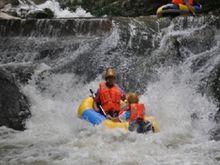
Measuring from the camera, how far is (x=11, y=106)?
9.54 metres

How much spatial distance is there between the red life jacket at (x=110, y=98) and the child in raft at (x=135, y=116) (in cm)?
45

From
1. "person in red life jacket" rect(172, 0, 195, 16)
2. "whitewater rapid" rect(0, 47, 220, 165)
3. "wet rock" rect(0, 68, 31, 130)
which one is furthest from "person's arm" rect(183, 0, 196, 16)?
"wet rock" rect(0, 68, 31, 130)

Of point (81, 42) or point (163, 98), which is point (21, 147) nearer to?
point (163, 98)

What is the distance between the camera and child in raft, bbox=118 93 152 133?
8.28 metres

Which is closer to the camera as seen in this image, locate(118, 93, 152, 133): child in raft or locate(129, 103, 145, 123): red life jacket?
locate(118, 93, 152, 133): child in raft

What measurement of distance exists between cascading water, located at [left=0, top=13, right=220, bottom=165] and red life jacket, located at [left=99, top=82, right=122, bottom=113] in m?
0.55

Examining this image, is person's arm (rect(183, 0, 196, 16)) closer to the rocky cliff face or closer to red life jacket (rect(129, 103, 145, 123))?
the rocky cliff face

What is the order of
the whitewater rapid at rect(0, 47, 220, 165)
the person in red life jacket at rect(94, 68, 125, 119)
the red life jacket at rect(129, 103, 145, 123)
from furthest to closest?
the person in red life jacket at rect(94, 68, 125, 119) < the red life jacket at rect(129, 103, 145, 123) < the whitewater rapid at rect(0, 47, 220, 165)

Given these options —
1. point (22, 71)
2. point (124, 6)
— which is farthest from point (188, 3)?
point (22, 71)

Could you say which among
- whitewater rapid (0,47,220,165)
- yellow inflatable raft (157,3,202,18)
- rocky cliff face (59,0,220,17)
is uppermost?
rocky cliff face (59,0,220,17)

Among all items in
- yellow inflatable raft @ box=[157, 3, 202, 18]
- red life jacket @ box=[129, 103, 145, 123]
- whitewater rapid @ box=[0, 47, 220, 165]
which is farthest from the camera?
yellow inflatable raft @ box=[157, 3, 202, 18]

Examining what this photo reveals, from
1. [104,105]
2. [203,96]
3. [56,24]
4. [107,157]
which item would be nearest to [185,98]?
[203,96]

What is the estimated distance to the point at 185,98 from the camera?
10.2m

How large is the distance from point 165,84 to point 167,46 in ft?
3.83
